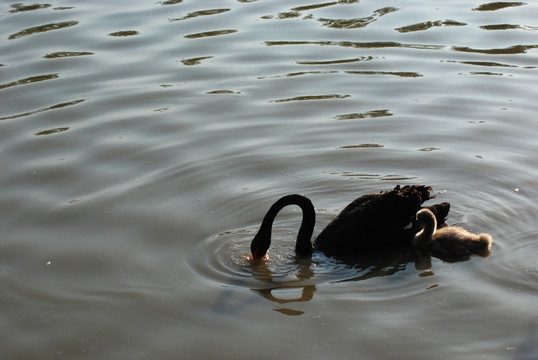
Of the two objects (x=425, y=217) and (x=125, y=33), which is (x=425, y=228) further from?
(x=125, y=33)

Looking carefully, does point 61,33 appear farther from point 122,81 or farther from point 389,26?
point 389,26

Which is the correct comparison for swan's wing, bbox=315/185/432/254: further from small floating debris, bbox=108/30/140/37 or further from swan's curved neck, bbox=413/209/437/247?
small floating debris, bbox=108/30/140/37

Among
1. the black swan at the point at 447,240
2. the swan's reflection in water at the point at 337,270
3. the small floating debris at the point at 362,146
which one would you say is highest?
the small floating debris at the point at 362,146

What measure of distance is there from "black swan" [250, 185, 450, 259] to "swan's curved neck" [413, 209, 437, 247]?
0.28 feet

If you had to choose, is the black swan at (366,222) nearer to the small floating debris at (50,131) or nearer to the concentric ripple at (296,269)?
the concentric ripple at (296,269)

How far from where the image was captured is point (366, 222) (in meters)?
7.27

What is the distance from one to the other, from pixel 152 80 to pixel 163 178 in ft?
9.93

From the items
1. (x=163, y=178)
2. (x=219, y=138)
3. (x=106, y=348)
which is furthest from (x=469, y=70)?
(x=106, y=348)

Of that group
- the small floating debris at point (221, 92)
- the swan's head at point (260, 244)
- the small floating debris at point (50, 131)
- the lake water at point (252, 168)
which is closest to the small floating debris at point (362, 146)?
the lake water at point (252, 168)

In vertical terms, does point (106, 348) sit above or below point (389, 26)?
below

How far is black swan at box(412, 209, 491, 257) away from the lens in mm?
6970

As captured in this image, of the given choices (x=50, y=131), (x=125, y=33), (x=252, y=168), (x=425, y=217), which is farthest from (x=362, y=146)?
(x=125, y=33)

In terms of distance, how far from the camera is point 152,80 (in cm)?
1123

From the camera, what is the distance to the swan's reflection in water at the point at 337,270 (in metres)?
6.60
